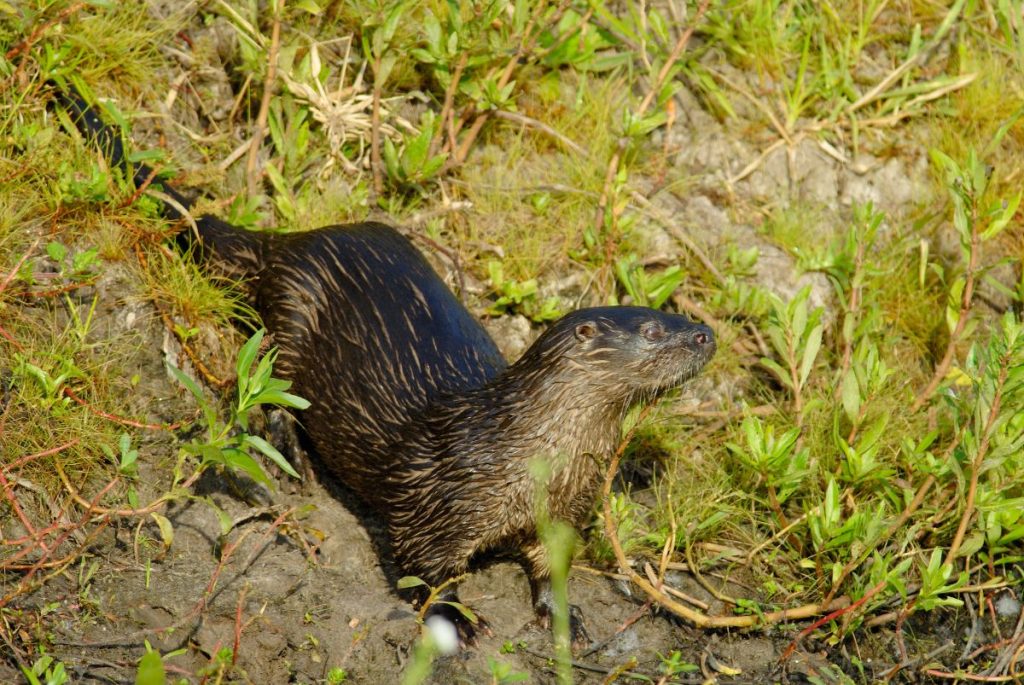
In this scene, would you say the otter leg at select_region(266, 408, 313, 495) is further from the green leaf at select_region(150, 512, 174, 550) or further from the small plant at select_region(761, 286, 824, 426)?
the small plant at select_region(761, 286, 824, 426)

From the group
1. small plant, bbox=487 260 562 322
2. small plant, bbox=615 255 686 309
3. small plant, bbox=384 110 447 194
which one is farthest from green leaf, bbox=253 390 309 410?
small plant, bbox=615 255 686 309

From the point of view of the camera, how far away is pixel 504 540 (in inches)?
145

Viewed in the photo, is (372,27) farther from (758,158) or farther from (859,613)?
(859,613)

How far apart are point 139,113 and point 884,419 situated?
8.80 ft

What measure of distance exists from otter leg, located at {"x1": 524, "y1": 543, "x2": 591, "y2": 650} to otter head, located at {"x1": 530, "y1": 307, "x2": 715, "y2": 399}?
546mm

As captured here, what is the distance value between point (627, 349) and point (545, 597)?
30.5 inches

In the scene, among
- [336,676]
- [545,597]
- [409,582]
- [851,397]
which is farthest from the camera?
[851,397]

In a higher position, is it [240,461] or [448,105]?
[448,105]

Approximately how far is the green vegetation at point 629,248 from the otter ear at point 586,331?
1.71ft

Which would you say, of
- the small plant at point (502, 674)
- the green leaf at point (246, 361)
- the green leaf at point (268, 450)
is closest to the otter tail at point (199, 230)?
the green leaf at point (246, 361)

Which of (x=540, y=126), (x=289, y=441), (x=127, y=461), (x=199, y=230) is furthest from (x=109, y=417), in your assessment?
(x=540, y=126)

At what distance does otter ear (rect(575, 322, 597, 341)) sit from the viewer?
11.8 ft

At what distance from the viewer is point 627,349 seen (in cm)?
359

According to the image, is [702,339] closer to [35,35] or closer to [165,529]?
[165,529]
